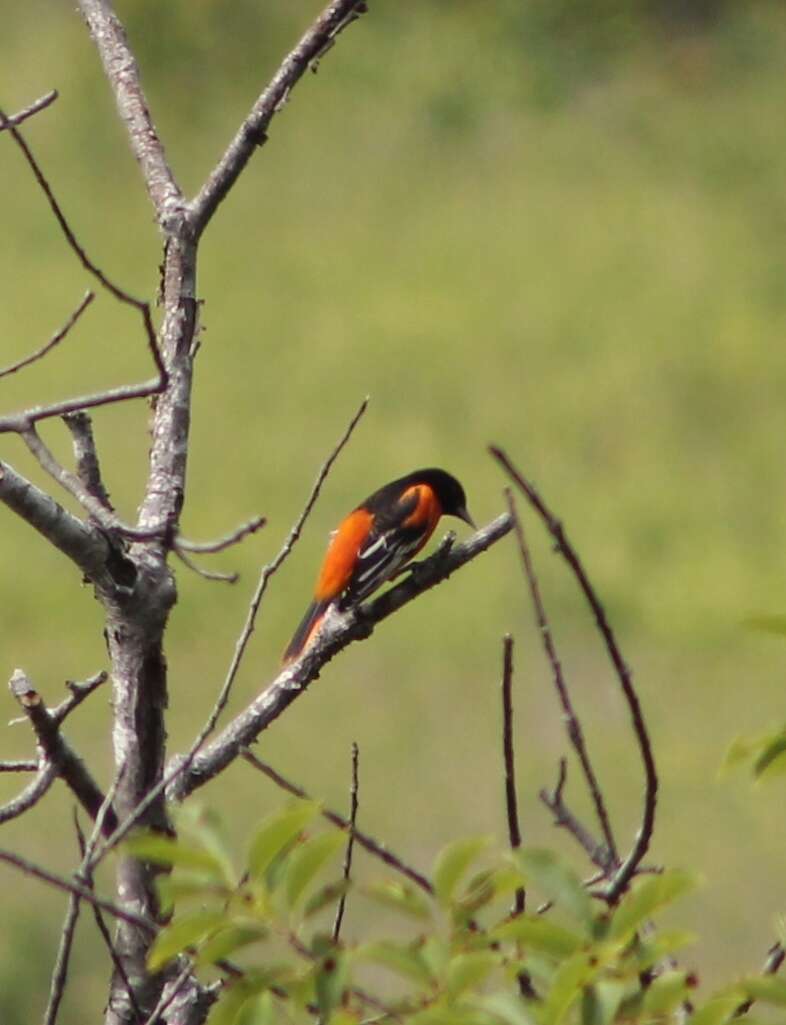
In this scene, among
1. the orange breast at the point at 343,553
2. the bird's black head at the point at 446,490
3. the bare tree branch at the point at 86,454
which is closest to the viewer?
the bare tree branch at the point at 86,454

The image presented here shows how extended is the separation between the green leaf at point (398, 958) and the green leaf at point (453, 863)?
2.6 inches

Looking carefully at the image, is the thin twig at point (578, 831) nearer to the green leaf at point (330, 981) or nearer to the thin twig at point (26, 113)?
the green leaf at point (330, 981)

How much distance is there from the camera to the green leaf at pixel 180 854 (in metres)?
1.34

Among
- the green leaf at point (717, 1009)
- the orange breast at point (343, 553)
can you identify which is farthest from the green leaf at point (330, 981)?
the orange breast at point (343, 553)

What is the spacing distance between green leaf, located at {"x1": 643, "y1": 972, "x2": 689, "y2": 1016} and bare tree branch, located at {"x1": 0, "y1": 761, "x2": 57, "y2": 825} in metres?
0.79

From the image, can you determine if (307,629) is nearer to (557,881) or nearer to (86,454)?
(86,454)

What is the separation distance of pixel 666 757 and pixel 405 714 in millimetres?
1447

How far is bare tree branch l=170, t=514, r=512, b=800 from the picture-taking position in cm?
236

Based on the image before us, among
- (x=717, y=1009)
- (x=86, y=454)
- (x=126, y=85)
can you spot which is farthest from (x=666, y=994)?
(x=126, y=85)

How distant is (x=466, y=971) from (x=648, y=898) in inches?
5.9

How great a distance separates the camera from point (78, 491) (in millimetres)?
1913

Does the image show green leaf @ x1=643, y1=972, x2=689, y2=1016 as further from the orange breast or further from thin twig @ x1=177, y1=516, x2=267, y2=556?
the orange breast

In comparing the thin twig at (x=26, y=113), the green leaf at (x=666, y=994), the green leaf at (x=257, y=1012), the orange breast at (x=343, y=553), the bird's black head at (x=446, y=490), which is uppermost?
the bird's black head at (x=446, y=490)

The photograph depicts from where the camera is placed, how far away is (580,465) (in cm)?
1234
